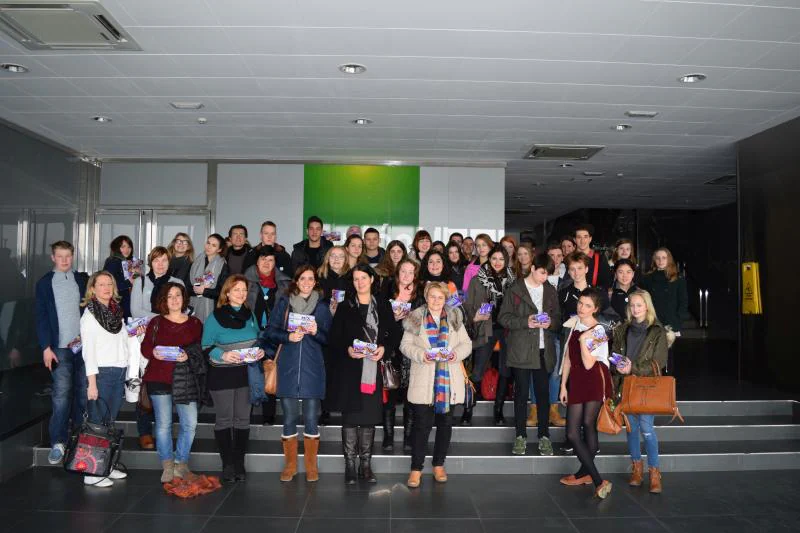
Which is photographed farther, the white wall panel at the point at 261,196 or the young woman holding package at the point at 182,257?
the white wall panel at the point at 261,196

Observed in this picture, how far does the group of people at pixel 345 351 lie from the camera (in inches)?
199

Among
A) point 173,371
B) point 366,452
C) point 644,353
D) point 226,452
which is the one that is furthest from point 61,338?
point 644,353

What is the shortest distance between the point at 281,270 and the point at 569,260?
290 cm

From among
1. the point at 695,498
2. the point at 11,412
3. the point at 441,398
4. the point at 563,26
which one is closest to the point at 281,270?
the point at 441,398

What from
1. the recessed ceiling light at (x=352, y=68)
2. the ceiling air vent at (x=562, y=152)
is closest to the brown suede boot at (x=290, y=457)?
the recessed ceiling light at (x=352, y=68)

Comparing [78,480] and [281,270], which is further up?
[281,270]

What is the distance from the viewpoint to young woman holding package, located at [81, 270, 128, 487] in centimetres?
523

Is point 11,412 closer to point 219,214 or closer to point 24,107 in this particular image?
point 24,107

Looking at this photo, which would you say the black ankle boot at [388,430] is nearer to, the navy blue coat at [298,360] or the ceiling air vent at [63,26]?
the navy blue coat at [298,360]

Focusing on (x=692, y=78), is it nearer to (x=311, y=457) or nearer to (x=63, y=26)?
(x=311, y=457)

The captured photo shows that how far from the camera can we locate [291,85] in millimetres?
6527

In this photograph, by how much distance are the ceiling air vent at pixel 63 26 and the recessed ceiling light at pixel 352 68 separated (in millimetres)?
1800

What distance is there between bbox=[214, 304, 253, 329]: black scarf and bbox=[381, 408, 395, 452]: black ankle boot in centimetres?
156

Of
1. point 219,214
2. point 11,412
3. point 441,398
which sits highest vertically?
point 219,214
